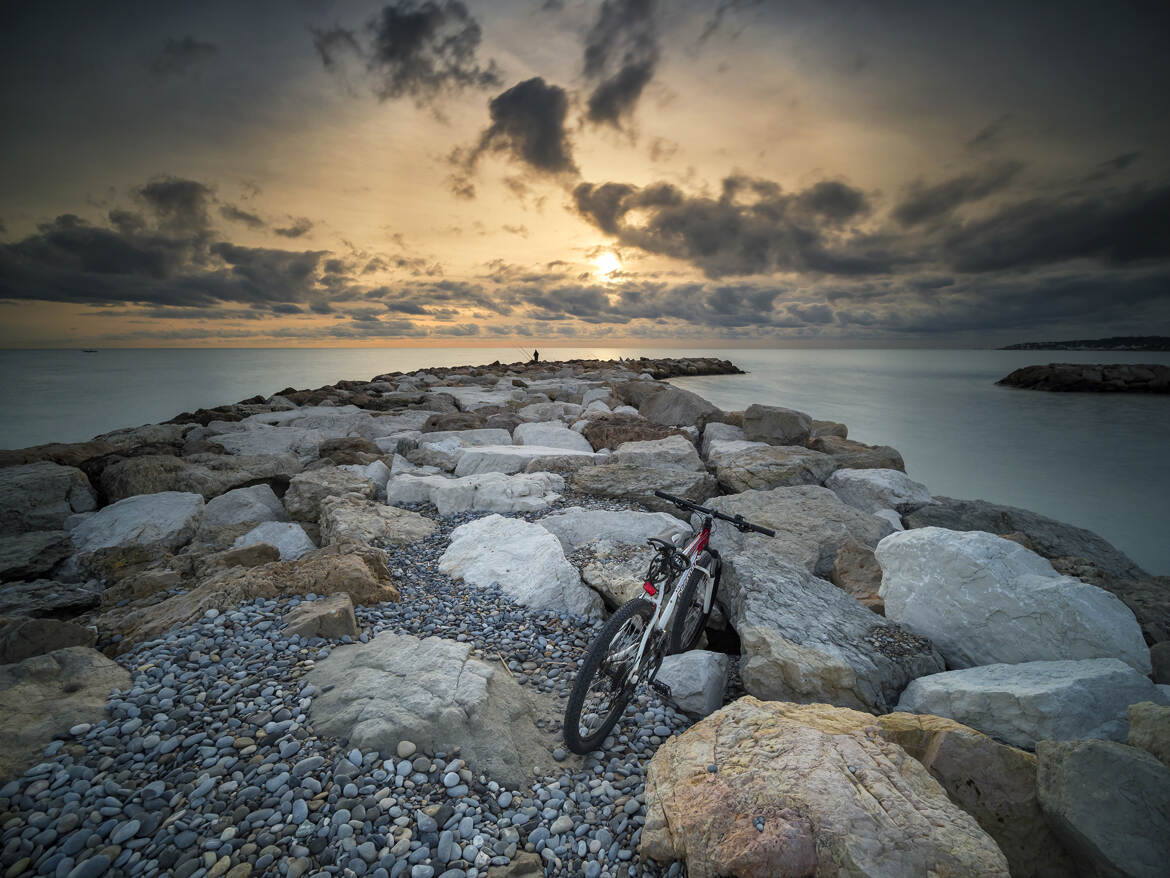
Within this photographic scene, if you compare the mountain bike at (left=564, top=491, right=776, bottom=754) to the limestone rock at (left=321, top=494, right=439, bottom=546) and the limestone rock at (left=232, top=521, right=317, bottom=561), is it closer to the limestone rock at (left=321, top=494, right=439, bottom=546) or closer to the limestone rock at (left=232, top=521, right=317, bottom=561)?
the limestone rock at (left=321, top=494, right=439, bottom=546)

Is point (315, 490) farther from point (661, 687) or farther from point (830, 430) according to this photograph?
point (830, 430)

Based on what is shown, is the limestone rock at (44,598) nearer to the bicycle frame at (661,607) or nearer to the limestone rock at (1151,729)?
the bicycle frame at (661,607)

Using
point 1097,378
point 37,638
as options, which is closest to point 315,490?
point 37,638

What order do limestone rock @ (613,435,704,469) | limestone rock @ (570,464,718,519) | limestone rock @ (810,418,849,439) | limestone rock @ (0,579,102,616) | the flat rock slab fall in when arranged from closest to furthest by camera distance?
the flat rock slab
limestone rock @ (0,579,102,616)
limestone rock @ (570,464,718,519)
limestone rock @ (613,435,704,469)
limestone rock @ (810,418,849,439)

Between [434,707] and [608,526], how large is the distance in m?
3.81

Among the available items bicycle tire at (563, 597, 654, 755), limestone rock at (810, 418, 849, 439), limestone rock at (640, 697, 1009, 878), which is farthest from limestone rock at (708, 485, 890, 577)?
limestone rock at (810, 418, 849, 439)

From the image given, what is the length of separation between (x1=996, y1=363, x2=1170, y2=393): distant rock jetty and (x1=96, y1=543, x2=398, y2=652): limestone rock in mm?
36941

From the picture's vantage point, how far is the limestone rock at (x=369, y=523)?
6512 millimetres

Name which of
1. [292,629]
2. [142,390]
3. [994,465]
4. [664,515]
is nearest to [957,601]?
[664,515]

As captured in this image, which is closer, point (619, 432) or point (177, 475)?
point (177, 475)

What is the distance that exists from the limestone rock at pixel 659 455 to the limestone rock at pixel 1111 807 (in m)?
6.92

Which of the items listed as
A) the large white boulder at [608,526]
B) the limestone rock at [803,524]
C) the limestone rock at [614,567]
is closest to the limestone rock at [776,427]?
the limestone rock at [803,524]

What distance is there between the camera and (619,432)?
1199 cm

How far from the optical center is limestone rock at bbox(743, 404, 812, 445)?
1305 cm
